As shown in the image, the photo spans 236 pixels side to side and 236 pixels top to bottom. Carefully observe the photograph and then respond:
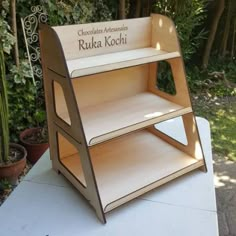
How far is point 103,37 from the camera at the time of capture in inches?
59.1

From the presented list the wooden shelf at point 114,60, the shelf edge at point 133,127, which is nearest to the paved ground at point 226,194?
the shelf edge at point 133,127

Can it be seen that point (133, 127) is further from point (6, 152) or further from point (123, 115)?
point (6, 152)

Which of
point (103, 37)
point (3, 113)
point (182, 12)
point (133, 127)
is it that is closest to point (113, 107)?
point (133, 127)

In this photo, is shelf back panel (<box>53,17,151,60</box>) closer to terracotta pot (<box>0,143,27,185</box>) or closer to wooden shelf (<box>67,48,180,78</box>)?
wooden shelf (<box>67,48,180,78</box>)

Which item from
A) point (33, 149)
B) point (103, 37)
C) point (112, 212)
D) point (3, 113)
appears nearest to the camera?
point (112, 212)

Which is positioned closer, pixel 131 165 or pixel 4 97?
pixel 131 165

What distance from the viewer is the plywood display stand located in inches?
52.2

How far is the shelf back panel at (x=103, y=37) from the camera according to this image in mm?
1409

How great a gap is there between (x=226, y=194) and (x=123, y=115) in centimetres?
118

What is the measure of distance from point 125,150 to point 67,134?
45 cm

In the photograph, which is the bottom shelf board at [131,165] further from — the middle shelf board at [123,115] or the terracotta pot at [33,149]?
the terracotta pot at [33,149]

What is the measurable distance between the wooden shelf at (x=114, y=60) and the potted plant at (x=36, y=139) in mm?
1217

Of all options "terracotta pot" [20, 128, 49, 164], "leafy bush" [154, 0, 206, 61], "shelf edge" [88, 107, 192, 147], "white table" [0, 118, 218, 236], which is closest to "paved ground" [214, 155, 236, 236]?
"white table" [0, 118, 218, 236]

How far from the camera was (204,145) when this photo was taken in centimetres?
187
